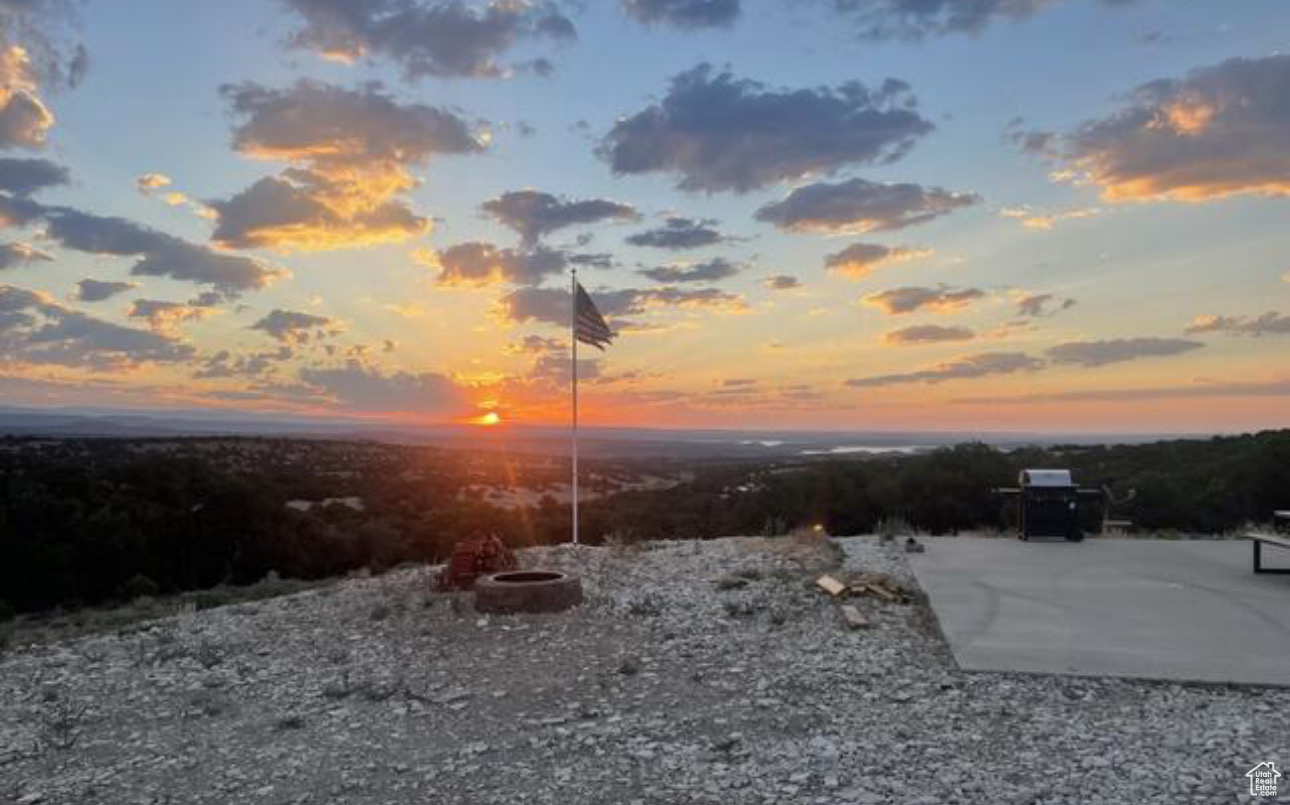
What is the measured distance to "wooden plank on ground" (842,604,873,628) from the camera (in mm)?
8750

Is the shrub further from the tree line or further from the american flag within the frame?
the american flag

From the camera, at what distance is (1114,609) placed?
30.0 ft

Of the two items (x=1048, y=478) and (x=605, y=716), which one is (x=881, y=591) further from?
(x=1048, y=478)

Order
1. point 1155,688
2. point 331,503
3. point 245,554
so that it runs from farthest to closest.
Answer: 1. point 331,503
2. point 245,554
3. point 1155,688

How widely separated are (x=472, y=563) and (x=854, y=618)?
13.7ft

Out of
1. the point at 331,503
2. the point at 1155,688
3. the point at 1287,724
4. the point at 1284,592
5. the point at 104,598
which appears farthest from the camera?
the point at 331,503

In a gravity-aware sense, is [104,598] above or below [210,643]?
below

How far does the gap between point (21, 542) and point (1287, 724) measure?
93.1ft

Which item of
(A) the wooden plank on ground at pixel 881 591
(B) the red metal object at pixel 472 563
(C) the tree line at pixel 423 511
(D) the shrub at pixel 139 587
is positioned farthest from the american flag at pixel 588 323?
(D) the shrub at pixel 139 587

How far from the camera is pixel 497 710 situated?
7.10m

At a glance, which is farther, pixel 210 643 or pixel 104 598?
pixel 104 598

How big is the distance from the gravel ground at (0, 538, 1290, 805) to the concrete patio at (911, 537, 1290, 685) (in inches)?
12.1

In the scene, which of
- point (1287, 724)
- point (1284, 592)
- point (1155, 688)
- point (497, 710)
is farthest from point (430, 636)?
point (1284, 592)

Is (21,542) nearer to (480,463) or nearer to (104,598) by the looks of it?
(104,598)
